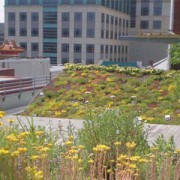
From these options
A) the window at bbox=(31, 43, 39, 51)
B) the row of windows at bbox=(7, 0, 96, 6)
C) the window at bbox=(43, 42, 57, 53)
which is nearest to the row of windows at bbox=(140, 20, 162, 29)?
the row of windows at bbox=(7, 0, 96, 6)

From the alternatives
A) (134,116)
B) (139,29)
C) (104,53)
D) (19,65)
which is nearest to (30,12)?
(104,53)

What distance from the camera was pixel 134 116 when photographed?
5.73 meters

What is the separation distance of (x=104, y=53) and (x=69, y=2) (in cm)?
1035

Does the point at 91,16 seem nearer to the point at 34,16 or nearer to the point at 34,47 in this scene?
the point at 34,16

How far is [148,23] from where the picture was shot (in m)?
79.5

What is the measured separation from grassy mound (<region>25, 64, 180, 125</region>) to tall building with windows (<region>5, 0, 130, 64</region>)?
5248cm

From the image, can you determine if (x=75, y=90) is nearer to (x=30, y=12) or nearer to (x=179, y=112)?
(x=179, y=112)

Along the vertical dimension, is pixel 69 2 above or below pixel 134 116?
above

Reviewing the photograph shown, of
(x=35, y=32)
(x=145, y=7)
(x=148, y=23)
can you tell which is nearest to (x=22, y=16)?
(x=35, y=32)

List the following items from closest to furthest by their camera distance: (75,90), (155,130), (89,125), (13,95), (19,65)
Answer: (89,125)
(155,130)
(75,90)
(13,95)
(19,65)

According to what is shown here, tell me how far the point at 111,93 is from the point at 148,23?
67.1 metres

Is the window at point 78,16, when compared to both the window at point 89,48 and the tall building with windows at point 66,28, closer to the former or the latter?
the tall building with windows at point 66,28

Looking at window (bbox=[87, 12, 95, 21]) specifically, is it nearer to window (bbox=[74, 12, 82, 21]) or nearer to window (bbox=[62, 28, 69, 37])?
window (bbox=[74, 12, 82, 21])

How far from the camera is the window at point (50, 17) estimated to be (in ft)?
236
